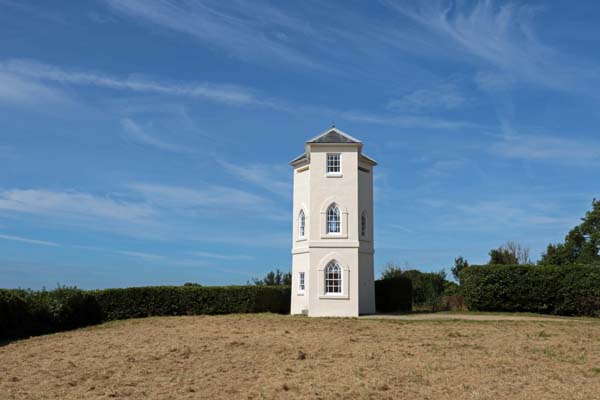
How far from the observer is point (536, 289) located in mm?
31453

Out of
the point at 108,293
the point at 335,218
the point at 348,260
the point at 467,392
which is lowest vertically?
the point at 467,392

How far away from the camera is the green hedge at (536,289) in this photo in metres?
30.6

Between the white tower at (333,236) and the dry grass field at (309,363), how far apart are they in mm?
7019

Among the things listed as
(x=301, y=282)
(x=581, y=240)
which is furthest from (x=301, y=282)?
(x=581, y=240)

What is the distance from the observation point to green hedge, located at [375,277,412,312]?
116 feet

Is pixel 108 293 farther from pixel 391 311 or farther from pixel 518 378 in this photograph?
pixel 518 378

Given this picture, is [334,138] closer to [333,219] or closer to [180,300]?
[333,219]

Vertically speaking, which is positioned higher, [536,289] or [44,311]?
[536,289]

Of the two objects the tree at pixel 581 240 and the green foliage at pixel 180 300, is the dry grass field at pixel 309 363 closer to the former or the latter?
the green foliage at pixel 180 300

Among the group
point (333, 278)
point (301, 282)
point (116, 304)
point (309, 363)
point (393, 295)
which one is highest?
point (333, 278)

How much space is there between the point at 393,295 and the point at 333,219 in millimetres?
7312

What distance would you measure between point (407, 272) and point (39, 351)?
31.7 metres

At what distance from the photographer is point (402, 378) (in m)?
13.8

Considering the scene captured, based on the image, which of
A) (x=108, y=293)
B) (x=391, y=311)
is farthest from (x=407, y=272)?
(x=108, y=293)
